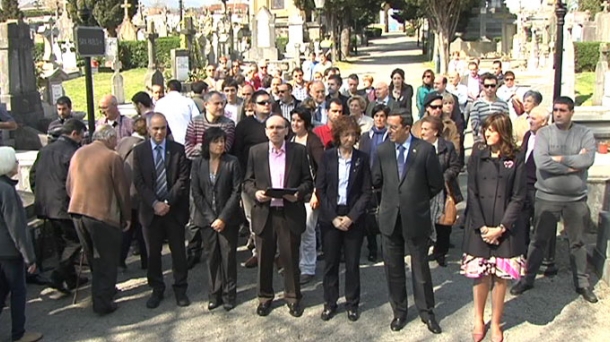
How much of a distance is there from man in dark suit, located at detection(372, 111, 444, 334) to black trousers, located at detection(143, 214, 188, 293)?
6.34 ft

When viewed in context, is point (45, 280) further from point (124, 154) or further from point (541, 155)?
point (541, 155)

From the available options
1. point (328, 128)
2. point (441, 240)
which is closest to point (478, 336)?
point (441, 240)

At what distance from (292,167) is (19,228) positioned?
7.51 feet

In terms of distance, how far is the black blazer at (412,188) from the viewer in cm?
542

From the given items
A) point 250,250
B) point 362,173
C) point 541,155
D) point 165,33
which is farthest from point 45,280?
point 165,33

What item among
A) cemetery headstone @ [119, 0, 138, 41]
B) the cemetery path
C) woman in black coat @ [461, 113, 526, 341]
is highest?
cemetery headstone @ [119, 0, 138, 41]

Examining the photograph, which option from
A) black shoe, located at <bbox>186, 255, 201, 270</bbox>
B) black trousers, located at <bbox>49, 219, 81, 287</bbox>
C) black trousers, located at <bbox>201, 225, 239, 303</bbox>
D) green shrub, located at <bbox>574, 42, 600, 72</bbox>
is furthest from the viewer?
green shrub, located at <bbox>574, 42, 600, 72</bbox>

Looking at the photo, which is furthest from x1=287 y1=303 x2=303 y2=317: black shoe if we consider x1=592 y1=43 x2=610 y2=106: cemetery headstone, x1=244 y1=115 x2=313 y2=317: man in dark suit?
x1=592 y1=43 x2=610 y2=106: cemetery headstone

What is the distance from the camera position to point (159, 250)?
6.17 metres

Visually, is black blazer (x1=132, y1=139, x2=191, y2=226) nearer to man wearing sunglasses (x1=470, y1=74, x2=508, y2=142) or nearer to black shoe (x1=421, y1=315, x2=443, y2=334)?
black shoe (x1=421, y1=315, x2=443, y2=334)

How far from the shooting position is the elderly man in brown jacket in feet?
18.7

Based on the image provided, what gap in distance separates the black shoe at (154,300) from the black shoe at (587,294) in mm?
3981

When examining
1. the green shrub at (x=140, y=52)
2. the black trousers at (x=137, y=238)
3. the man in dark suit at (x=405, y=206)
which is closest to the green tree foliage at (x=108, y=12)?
the green shrub at (x=140, y=52)

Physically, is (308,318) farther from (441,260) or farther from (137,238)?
(137,238)
